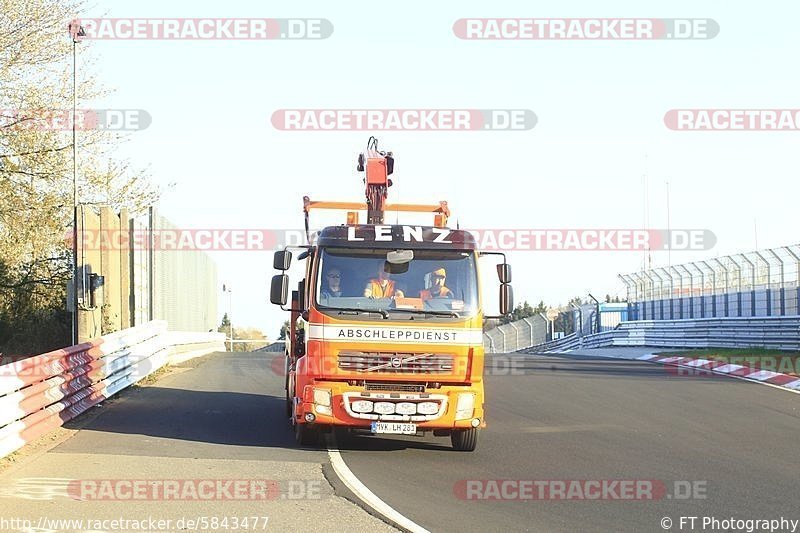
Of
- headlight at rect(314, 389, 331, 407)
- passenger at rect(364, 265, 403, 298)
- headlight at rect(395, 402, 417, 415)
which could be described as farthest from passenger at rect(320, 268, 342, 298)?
headlight at rect(395, 402, 417, 415)

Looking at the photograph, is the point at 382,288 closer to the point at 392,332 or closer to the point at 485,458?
the point at 392,332

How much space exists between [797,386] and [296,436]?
10905 millimetres

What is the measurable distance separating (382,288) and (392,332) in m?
0.63

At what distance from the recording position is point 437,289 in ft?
38.9

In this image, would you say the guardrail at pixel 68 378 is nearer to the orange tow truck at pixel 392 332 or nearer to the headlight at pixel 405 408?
the orange tow truck at pixel 392 332

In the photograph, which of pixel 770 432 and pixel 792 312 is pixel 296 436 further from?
pixel 792 312

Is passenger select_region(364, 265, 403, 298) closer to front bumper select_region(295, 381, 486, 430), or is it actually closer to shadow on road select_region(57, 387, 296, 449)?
front bumper select_region(295, 381, 486, 430)

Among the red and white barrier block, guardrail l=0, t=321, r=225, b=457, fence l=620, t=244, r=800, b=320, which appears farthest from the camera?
fence l=620, t=244, r=800, b=320

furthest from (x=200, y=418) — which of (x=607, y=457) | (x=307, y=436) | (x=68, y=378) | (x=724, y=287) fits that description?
(x=724, y=287)

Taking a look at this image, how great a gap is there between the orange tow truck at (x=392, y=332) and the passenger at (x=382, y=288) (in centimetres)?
1

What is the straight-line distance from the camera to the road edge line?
7.85 m

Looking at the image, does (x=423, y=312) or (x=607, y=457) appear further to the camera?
(x=423, y=312)

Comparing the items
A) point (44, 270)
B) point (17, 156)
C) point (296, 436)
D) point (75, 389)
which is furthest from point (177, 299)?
point (296, 436)

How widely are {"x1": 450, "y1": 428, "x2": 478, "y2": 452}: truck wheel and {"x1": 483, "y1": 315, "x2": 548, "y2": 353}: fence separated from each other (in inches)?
1237
